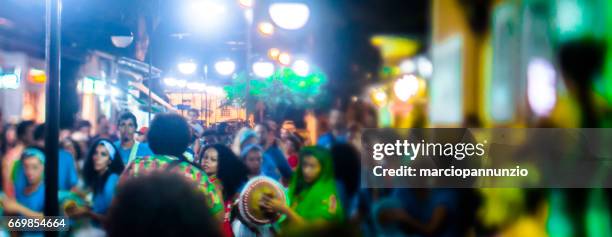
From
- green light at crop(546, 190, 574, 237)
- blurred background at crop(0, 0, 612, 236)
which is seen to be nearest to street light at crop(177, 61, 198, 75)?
blurred background at crop(0, 0, 612, 236)

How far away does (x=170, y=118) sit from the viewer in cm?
307

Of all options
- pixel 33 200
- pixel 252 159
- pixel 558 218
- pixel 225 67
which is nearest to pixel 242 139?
pixel 252 159

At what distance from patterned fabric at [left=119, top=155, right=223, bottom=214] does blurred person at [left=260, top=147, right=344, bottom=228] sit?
0.22 metres

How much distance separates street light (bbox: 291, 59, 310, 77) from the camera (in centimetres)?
291

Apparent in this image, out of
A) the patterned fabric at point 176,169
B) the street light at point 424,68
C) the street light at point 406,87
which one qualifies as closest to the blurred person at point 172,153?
the patterned fabric at point 176,169

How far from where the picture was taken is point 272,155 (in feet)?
10.2

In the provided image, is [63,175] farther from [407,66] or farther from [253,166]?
[407,66]

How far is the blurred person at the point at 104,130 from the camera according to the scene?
3.15 m

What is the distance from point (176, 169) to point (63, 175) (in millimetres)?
586

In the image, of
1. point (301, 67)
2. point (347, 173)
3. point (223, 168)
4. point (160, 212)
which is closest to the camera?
point (160, 212)

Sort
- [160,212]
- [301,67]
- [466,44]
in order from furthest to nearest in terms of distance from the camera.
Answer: [301,67] → [466,44] → [160,212]

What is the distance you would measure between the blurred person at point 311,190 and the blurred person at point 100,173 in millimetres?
649

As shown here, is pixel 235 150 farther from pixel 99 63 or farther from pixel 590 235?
pixel 590 235

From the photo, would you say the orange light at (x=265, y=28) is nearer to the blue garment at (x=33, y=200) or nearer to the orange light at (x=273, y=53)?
the orange light at (x=273, y=53)
